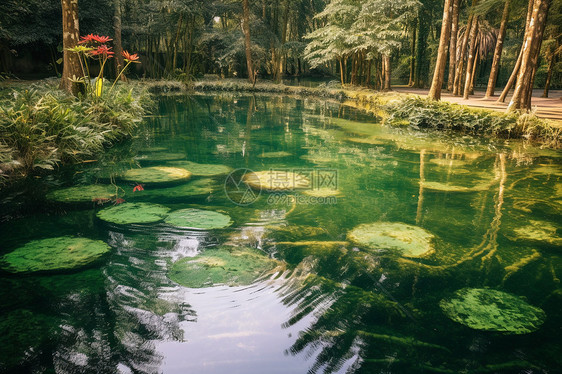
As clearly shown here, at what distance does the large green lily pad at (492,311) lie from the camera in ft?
7.38

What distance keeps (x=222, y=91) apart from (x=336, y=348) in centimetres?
1951

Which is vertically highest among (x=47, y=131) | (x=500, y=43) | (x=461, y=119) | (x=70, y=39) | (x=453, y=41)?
(x=453, y=41)

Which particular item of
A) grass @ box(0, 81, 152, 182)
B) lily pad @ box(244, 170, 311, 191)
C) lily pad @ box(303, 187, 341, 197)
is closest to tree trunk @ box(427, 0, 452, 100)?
lily pad @ box(244, 170, 311, 191)

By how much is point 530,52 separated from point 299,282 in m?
9.08

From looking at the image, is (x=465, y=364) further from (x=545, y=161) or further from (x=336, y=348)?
(x=545, y=161)

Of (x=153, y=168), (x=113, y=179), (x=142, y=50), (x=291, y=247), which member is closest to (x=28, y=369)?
(x=291, y=247)

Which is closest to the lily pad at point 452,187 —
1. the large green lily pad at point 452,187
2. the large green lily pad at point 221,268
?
the large green lily pad at point 452,187

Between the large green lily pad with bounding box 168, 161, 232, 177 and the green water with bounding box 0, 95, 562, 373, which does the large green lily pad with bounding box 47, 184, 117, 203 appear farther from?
the large green lily pad with bounding box 168, 161, 232, 177

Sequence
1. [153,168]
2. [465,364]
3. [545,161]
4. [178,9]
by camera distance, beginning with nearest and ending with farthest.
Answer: [465,364] → [153,168] → [545,161] → [178,9]

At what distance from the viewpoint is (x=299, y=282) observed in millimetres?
2684

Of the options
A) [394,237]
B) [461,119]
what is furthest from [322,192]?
[461,119]

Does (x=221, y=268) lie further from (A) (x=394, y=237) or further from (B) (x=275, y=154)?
(B) (x=275, y=154)

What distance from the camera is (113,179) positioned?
191 inches

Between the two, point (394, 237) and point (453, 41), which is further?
point (453, 41)
